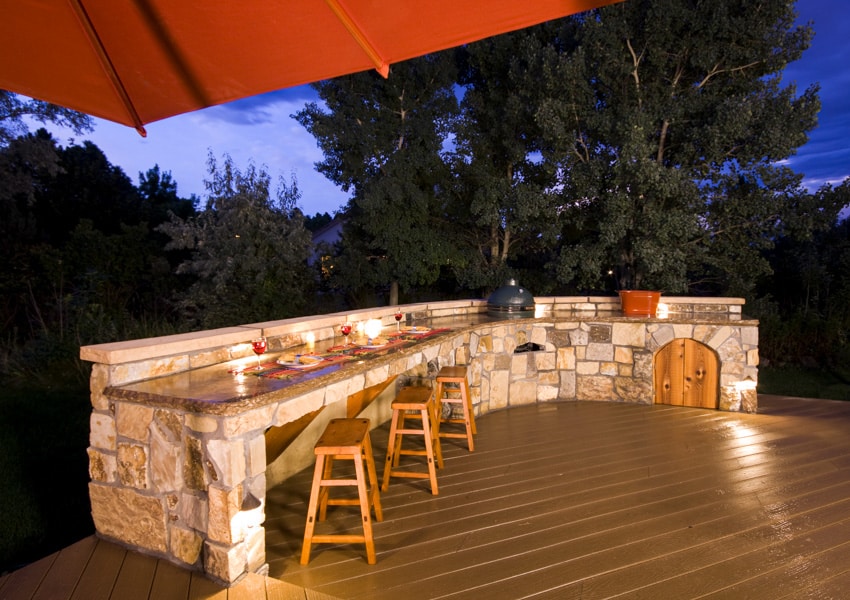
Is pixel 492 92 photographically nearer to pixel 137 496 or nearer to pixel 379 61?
pixel 379 61

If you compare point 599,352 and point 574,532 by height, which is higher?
point 599,352

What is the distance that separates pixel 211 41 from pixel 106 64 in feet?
1.51

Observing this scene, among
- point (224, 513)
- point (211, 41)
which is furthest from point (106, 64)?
point (224, 513)

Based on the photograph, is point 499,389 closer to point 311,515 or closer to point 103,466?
point 311,515

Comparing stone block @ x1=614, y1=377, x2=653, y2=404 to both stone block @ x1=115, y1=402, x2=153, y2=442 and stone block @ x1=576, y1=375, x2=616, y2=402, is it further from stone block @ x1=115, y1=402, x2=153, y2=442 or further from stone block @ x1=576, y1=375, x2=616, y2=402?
stone block @ x1=115, y1=402, x2=153, y2=442

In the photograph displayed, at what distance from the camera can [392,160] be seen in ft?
34.0

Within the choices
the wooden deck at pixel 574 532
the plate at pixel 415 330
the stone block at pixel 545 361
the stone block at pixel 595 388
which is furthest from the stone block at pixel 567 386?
the plate at pixel 415 330

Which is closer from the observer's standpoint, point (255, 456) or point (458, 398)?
point (255, 456)

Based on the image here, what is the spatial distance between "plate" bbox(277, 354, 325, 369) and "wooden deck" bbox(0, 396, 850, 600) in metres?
1.00

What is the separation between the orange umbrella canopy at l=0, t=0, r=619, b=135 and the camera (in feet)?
5.99

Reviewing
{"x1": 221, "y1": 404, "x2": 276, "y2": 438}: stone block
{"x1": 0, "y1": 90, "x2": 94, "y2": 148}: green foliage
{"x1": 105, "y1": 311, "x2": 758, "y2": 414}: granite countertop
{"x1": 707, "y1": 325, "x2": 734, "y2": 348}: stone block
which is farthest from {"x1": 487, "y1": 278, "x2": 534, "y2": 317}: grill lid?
{"x1": 0, "y1": 90, "x2": 94, "y2": 148}: green foliage

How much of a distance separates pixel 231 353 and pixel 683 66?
29.1 ft

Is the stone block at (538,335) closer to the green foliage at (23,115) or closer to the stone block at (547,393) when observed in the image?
the stone block at (547,393)

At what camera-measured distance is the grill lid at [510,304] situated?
5680mm
